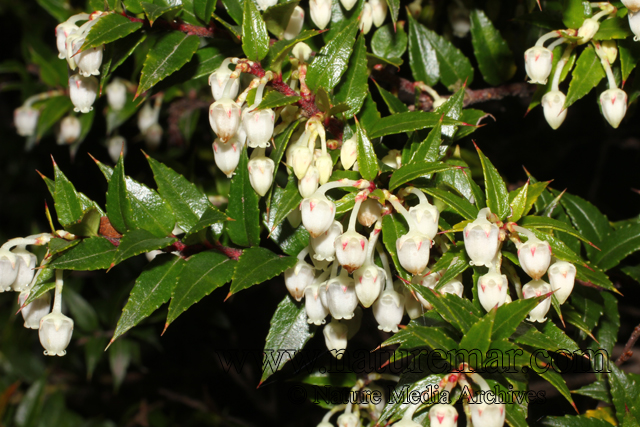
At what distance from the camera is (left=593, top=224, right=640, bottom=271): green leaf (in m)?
1.15

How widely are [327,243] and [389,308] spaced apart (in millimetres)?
170

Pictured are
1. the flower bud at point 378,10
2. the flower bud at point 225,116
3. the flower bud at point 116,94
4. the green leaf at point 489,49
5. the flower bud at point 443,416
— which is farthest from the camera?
the flower bud at point 116,94

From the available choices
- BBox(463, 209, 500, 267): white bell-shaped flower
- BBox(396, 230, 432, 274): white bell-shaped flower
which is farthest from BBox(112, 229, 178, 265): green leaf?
BBox(463, 209, 500, 267): white bell-shaped flower

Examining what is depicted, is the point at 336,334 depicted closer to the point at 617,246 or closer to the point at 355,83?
the point at 355,83

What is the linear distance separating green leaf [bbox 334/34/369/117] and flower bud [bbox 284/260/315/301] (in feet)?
1.02

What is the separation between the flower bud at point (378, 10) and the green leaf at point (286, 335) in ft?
2.17

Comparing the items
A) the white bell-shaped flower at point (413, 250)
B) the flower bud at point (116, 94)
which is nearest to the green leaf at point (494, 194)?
the white bell-shaped flower at point (413, 250)

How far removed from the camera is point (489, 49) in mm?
1370

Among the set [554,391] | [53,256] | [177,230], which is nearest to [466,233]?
[177,230]

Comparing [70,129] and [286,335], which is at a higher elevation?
[70,129]

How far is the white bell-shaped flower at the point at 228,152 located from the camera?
103cm

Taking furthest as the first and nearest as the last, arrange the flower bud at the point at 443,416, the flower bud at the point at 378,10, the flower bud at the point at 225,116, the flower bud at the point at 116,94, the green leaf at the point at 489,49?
the flower bud at the point at 116,94, the green leaf at the point at 489,49, the flower bud at the point at 378,10, the flower bud at the point at 225,116, the flower bud at the point at 443,416

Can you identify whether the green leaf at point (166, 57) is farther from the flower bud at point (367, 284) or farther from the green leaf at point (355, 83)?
the flower bud at point (367, 284)

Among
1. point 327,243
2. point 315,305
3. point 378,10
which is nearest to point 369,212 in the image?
point 327,243
